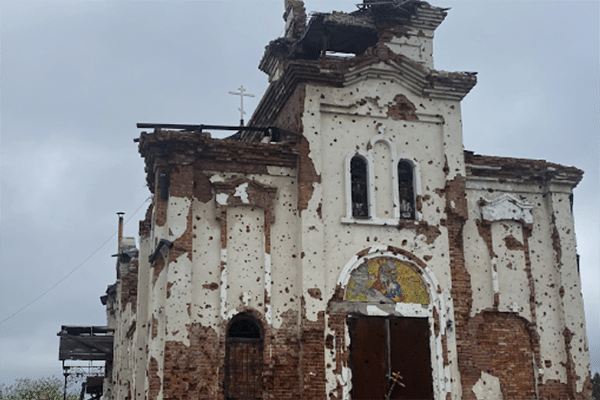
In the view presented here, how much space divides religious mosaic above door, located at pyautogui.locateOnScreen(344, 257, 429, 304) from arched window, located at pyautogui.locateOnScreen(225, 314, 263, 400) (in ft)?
7.48

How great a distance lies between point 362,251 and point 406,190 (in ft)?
6.67

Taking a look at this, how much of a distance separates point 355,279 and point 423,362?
96.2 inches

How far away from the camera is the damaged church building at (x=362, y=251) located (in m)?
16.5

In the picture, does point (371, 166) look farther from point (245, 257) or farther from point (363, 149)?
point (245, 257)

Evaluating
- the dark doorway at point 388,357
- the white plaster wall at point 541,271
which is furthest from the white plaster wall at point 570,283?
the dark doorway at point 388,357

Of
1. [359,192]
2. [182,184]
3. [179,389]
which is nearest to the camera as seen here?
[179,389]

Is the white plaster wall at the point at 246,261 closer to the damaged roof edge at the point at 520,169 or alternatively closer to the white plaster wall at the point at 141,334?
the white plaster wall at the point at 141,334

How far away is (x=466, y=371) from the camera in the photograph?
17422 mm

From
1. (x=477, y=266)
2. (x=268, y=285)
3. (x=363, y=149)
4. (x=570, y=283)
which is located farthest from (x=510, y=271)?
(x=268, y=285)

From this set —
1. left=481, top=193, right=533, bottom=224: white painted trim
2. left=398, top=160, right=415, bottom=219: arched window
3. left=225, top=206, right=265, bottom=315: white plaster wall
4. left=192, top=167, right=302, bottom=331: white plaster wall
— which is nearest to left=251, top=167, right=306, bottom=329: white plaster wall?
left=192, top=167, right=302, bottom=331: white plaster wall

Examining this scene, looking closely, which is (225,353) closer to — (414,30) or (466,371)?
(466,371)

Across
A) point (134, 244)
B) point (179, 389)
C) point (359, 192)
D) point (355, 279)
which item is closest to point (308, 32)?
point (359, 192)

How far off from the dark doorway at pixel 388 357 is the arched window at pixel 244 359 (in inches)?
82.7

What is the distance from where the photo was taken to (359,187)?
18109 mm
